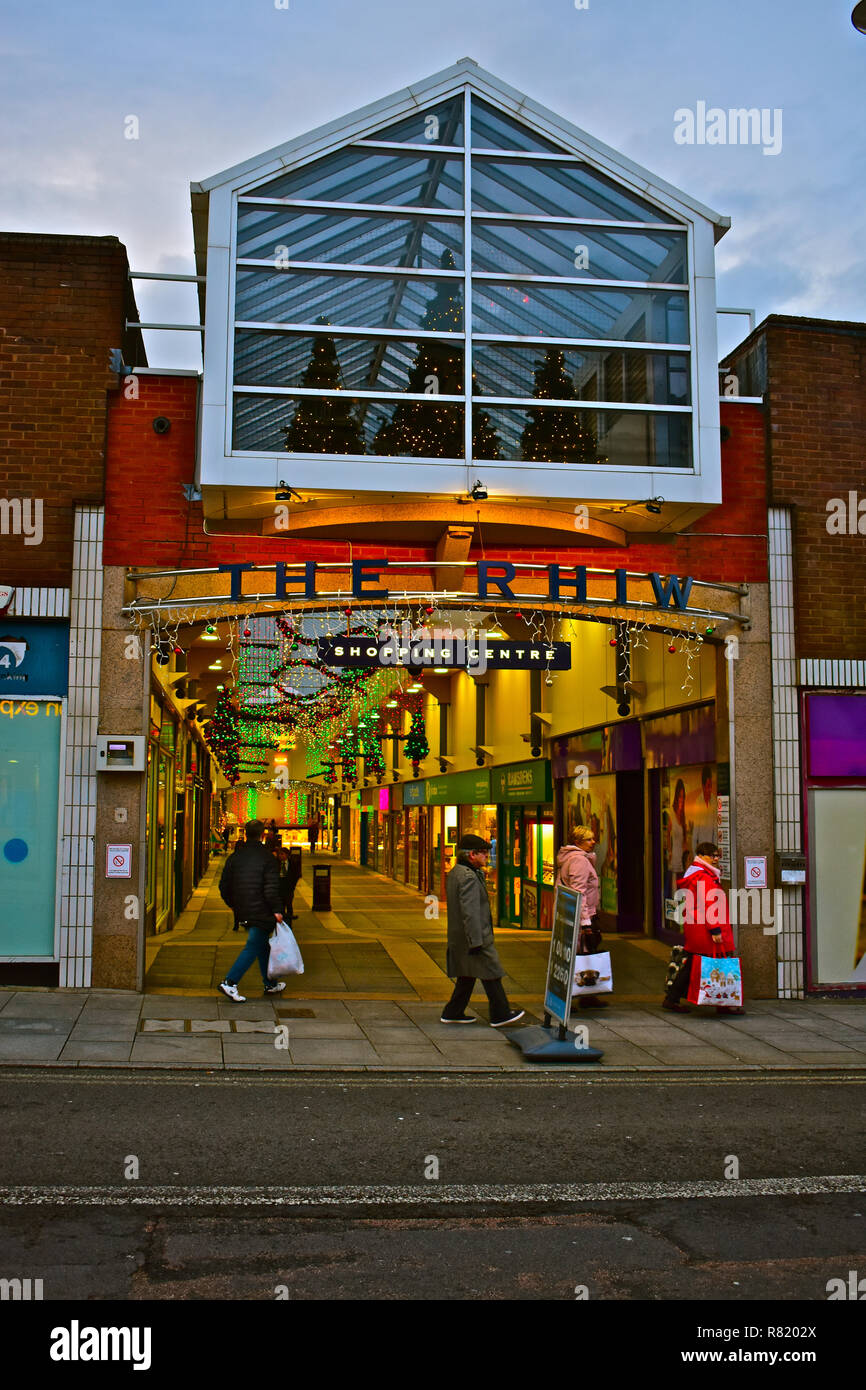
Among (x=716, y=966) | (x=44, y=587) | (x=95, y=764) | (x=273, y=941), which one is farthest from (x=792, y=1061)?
(x=44, y=587)

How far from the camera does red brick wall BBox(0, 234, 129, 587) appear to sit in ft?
40.5

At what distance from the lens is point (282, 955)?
38.8 feet

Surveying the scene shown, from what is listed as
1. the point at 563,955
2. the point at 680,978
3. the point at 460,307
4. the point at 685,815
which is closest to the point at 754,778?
the point at 680,978

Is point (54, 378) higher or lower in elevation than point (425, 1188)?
higher

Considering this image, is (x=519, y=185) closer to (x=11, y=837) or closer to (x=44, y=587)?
(x=44, y=587)

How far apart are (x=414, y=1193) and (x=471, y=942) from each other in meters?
4.64

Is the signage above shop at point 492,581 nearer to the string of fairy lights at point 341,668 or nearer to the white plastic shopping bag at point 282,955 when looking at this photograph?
the string of fairy lights at point 341,668

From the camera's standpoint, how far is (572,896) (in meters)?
10.2

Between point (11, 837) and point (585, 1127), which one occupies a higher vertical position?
point (11, 837)

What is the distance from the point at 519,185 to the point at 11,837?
8519 mm

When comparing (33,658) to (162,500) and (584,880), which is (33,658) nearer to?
(162,500)

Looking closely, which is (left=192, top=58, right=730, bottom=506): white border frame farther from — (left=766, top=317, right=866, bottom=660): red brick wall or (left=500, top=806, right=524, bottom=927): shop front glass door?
(left=500, top=806, right=524, bottom=927): shop front glass door
